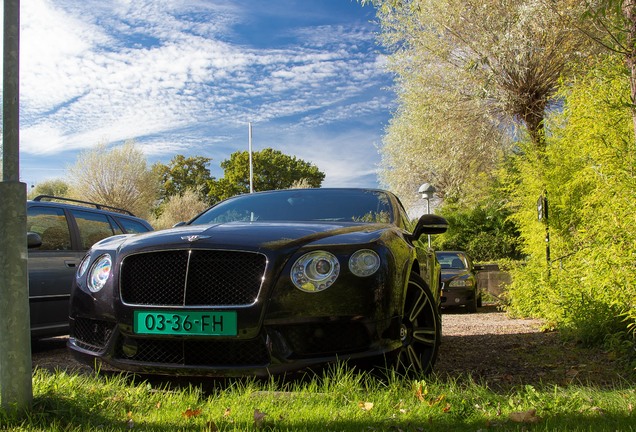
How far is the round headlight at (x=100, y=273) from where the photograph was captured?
11.5 feet

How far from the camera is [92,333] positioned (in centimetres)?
354

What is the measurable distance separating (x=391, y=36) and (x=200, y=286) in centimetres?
1674

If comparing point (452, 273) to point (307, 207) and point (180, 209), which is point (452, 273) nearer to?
point (307, 207)

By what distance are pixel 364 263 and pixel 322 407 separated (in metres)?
0.80

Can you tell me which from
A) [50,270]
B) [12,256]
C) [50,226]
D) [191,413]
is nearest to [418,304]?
[191,413]

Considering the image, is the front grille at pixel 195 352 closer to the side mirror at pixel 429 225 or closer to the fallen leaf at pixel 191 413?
the fallen leaf at pixel 191 413

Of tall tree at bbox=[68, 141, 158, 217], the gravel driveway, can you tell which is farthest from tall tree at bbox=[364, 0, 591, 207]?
tall tree at bbox=[68, 141, 158, 217]

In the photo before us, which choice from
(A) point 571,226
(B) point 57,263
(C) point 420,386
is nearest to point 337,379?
(C) point 420,386

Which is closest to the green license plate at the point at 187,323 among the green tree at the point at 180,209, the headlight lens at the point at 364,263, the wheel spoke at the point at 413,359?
the headlight lens at the point at 364,263

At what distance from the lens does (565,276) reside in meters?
7.07

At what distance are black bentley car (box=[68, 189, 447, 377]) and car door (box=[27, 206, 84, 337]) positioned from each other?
261 centimetres

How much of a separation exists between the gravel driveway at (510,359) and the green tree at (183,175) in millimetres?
52677

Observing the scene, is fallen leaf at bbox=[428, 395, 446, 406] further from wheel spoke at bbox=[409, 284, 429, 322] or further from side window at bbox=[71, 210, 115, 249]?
side window at bbox=[71, 210, 115, 249]

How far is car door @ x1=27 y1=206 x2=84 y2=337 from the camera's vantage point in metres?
5.88
